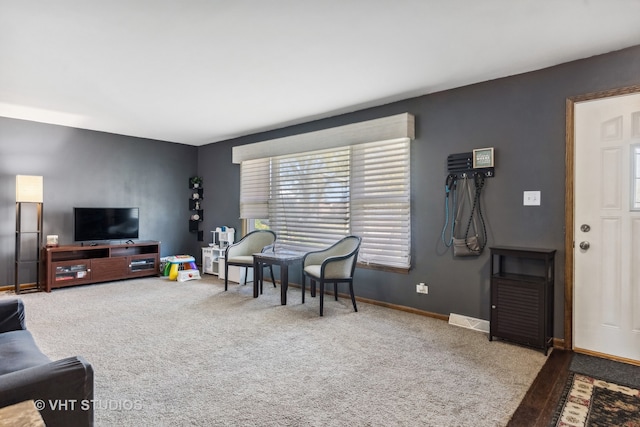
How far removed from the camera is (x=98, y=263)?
552 centimetres

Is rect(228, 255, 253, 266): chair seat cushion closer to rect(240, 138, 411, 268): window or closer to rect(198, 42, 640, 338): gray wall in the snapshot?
rect(240, 138, 411, 268): window

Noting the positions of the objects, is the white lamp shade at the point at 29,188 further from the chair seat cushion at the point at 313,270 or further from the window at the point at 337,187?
the chair seat cushion at the point at 313,270

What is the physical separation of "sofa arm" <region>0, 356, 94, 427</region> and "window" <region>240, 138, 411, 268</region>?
329 centimetres

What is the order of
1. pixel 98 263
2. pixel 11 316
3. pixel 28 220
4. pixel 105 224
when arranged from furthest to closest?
pixel 105 224, pixel 98 263, pixel 28 220, pixel 11 316

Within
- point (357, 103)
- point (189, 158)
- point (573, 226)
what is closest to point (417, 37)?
point (357, 103)

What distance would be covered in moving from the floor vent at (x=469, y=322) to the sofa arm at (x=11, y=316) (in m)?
3.53

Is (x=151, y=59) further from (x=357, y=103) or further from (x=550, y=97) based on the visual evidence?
(x=550, y=97)

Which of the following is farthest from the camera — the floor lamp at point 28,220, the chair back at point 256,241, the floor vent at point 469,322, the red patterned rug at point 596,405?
the chair back at point 256,241

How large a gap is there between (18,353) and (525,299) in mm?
3451

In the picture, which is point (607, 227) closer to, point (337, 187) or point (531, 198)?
point (531, 198)

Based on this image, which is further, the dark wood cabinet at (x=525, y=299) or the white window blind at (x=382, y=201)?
the white window blind at (x=382, y=201)

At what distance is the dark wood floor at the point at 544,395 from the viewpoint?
2025 mm

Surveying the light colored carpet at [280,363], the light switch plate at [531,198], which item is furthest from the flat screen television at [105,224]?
the light switch plate at [531,198]

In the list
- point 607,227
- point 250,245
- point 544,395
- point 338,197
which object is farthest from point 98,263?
point 607,227
